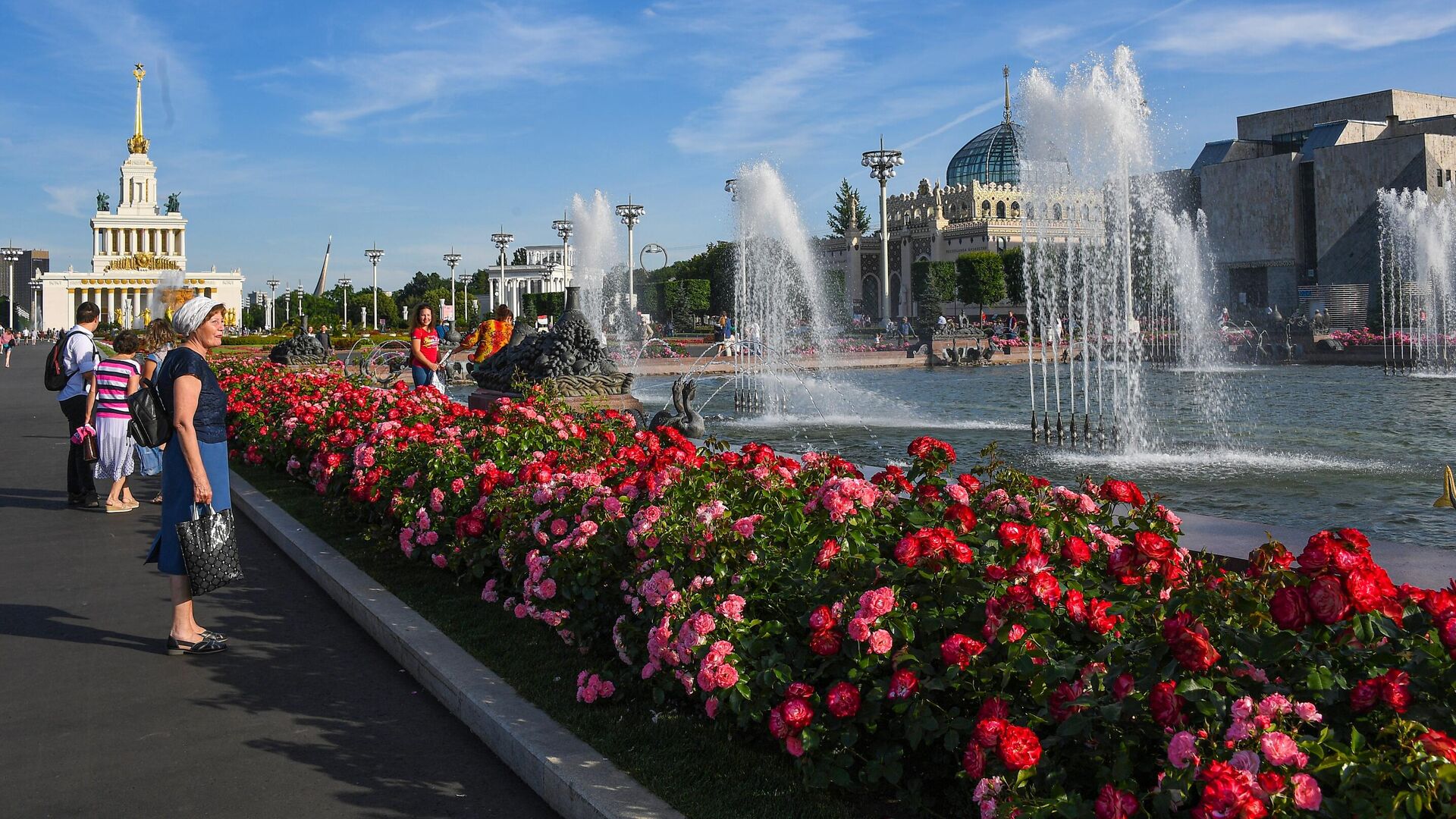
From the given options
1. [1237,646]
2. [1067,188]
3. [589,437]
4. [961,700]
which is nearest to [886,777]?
[961,700]

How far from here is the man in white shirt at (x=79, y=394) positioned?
9.67 m

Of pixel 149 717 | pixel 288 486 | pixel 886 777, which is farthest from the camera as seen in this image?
pixel 288 486

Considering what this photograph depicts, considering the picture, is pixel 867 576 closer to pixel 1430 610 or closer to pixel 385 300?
pixel 1430 610

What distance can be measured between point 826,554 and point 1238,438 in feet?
36.4

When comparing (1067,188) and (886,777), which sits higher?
(1067,188)

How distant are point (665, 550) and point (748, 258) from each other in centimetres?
4101

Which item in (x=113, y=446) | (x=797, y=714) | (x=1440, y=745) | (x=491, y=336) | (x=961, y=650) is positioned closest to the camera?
(x=1440, y=745)

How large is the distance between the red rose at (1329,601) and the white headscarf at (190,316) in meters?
4.71

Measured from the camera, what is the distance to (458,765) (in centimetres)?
408

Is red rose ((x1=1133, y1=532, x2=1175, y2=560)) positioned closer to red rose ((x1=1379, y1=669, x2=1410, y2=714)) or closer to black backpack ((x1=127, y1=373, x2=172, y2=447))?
red rose ((x1=1379, y1=669, x2=1410, y2=714))

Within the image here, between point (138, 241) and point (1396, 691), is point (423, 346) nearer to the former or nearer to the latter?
point (1396, 691)

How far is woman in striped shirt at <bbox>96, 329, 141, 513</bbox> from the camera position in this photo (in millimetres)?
9438

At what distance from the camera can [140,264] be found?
109 m

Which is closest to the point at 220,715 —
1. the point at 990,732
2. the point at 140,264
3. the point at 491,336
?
the point at 990,732
